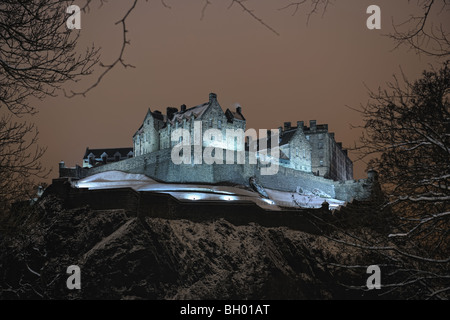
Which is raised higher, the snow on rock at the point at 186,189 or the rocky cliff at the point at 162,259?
the snow on rock at the point at 186,189

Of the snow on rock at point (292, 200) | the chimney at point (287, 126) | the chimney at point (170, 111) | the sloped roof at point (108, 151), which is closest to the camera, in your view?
the snow on rock at point (292, 200)

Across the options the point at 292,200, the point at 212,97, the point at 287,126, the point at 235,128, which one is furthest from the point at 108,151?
the point at 292,200

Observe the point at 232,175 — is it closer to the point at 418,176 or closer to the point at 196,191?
the point at 196,191

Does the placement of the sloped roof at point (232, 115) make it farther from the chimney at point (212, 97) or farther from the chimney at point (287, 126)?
the chimney at point (287, 126)

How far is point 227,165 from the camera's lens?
47.5 meters

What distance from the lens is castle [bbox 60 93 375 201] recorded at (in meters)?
47.4

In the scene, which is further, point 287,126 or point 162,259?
point 287,126

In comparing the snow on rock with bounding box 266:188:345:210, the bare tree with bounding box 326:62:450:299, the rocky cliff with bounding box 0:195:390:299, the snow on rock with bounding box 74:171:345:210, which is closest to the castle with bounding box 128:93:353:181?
the snow on rock with bounding box 74:171:345:210

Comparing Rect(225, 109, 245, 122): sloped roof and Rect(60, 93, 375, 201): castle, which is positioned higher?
Rect(225, 109, 245, 122): sloped roof

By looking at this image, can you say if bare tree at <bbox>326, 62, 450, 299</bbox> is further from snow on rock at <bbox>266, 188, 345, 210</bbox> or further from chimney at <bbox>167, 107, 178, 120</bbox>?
chimney at <bbox>167, 107, 178, 120</bbox>

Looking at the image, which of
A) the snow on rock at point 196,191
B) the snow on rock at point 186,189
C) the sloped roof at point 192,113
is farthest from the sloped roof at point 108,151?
the snow on rock at point 186,189

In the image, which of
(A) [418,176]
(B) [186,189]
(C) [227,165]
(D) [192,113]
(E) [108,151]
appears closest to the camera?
(A) [418,176]

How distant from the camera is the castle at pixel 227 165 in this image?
47.4 m

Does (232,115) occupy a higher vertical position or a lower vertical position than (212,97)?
lower
